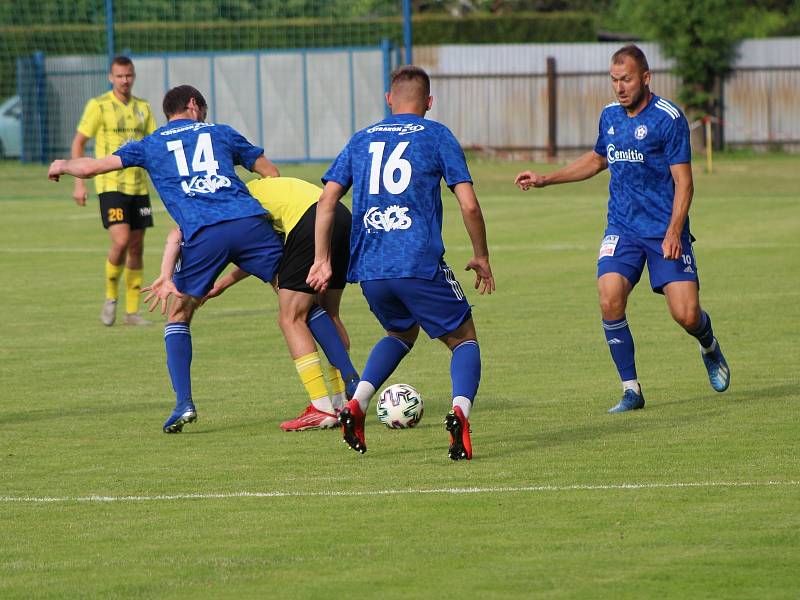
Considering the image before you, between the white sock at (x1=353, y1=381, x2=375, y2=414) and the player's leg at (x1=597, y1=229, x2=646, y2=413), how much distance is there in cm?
195

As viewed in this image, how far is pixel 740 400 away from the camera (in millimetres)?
9688

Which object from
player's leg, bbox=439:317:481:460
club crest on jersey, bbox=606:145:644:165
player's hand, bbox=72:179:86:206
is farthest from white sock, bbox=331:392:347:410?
player's hand, bbox=72:179:86:206

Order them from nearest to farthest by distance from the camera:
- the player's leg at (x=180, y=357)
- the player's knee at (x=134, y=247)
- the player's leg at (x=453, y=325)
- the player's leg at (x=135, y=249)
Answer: the player's leg at (x=453, y=325), the player's leg at (x=180, y=357), the player's leg at (x=135, y=249), the player's knee at (x=134, y=247)

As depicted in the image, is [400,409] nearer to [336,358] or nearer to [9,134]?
[336,358]

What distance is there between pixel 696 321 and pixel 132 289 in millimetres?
6454

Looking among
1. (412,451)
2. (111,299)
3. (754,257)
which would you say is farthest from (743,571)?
(754,257)

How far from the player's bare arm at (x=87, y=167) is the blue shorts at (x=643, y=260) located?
9.69 ft

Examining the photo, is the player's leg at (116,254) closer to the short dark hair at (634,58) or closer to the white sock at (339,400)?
the white sock at (339,400)

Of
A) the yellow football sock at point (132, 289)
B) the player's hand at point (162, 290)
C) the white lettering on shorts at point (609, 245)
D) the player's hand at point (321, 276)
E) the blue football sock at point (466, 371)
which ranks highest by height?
the player's hand at point (321, 276)

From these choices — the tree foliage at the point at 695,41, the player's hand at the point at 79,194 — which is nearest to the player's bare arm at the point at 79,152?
the player's hand at the point at 79,194

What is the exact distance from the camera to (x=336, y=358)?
30.8 feet

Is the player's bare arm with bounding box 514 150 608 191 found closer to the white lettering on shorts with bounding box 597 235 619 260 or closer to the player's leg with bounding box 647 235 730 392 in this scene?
the white lettering on shorts with bounding box 597 235 619 260

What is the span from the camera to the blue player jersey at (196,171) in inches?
361

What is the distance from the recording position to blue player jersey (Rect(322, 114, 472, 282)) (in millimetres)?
7863
